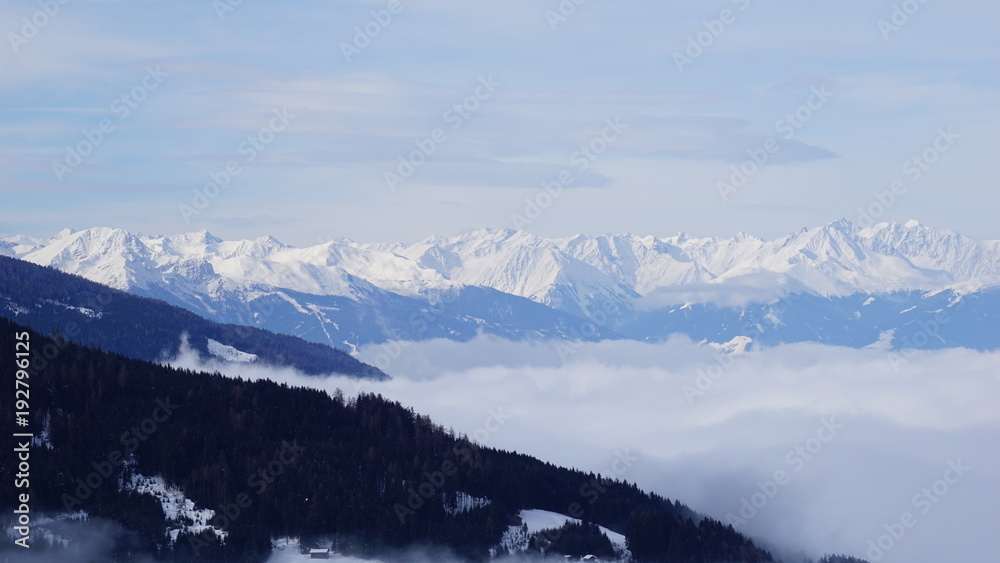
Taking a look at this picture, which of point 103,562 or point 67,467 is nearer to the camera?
point 103,562

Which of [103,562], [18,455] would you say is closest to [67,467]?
[18,455]

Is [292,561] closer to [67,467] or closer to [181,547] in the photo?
[181,547]

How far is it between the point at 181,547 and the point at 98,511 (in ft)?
49.1

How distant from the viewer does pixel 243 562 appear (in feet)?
636

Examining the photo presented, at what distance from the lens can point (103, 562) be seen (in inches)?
7333

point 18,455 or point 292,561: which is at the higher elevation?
point 18,455

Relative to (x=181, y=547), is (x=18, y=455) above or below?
above

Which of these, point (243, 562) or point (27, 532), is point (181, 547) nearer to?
point (243, 562)

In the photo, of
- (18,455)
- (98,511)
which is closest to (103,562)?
(98,511)

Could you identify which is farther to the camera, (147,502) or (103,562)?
(147,502)

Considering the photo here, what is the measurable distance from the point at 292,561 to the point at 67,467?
41.5m

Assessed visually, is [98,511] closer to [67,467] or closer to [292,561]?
[67,467]

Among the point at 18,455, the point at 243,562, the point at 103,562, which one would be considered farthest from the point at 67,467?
the point at 243,562

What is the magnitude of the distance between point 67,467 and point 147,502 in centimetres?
1495
